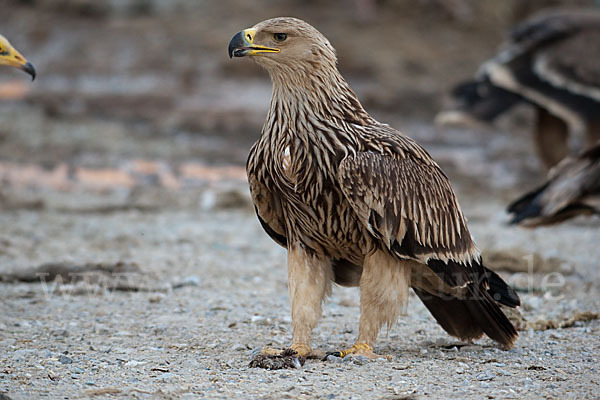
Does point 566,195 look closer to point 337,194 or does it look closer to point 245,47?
point 337,194

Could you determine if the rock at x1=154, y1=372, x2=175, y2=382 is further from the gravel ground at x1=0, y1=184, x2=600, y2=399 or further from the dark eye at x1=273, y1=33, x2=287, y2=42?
the dark eye at x1=273, y1=33, x2=287, y2=42

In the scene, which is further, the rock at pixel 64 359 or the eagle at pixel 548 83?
the eagle at pixel 548 83

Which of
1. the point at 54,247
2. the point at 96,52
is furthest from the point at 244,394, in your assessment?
the point at 96,52

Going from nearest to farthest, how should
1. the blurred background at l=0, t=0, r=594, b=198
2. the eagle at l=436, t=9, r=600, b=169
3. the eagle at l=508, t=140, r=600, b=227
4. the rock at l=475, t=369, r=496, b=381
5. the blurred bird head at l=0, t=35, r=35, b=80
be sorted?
the rock at l=475, t=369, r=496, b=381 < the blurred bird head at l=0, t=35, r=35, b=80 < the eagle at l=508, t=140, r=600, b=227 < the eagle at l=436, t=9, r=600, b=169 < the blurred background at l=0, t=0, r=594, b=198

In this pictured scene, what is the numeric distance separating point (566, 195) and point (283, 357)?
3.15 meters

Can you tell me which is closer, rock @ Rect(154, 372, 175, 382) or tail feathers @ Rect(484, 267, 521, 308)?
rock @ Rect(154, 372, 175, 382)

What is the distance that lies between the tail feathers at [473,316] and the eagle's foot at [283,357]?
87cm

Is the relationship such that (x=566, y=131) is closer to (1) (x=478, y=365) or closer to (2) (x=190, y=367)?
(1) (x=478, y=365)

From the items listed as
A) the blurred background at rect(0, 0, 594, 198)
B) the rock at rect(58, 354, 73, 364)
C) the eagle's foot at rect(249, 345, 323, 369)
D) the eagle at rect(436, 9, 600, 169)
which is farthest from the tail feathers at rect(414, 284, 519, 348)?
the blurred background at rect(0, 0, 594, 198)

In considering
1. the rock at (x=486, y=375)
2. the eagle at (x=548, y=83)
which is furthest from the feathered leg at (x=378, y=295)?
the eagle at (x=548, y=83)

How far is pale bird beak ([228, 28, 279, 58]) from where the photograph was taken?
15.6 ft

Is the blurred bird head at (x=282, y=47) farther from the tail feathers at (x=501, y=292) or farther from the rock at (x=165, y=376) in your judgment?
the rock at (x=165, y=376)

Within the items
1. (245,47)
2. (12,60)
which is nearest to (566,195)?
(245,47)

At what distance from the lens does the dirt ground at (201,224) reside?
4.63m
